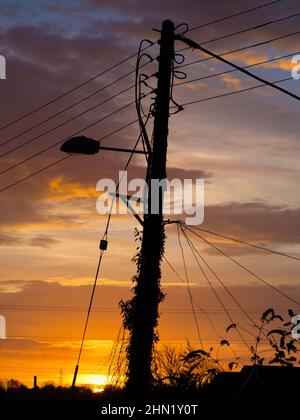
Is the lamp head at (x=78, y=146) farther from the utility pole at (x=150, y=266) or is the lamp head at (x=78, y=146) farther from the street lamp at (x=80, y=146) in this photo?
the utility pole at (x=150, y=266)

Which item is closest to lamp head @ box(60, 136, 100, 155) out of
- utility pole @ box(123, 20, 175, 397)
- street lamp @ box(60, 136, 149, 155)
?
street lamp @ box(60, 136, 149, 155)

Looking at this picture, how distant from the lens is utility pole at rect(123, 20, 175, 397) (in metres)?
18.3

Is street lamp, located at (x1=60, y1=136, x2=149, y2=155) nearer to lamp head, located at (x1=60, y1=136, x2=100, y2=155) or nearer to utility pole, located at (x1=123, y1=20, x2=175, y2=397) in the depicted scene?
lamp head, located at (x1=60, y1=136, x2=100, y2=155)

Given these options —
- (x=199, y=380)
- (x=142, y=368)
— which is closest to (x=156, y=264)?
(x=142, y=368)

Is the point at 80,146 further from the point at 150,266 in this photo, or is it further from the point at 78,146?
the point at 150,266

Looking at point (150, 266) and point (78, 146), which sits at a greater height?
point (78, 146)

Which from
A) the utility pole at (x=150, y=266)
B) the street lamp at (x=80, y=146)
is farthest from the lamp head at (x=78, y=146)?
the utility pole at (x=150, y=266)

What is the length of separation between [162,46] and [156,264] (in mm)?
4827

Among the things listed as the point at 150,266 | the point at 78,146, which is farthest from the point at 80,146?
the point at 150,266

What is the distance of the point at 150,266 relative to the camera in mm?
18453

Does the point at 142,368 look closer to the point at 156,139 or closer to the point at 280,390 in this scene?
the point at 280,390

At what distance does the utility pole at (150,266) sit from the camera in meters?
18.3
